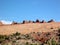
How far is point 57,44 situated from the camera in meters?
21.2

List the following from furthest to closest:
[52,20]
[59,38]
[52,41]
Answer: [52,20] < [59,38] < [52,41]

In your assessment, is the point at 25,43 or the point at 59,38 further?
the point at 59,38

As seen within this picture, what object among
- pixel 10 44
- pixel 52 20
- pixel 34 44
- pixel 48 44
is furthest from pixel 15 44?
pixel 52 20

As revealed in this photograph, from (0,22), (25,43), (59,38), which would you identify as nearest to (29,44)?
(25,43)

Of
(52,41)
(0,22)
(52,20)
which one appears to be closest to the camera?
(52,41)

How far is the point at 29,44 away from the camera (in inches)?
811

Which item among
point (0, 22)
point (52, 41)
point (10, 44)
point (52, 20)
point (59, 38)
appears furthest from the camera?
point (0, 22)

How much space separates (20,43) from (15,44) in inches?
23.5

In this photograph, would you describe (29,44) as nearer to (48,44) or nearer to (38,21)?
(48,44)

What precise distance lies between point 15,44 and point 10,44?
46cm

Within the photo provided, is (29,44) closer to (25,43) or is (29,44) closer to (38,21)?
(25,43)

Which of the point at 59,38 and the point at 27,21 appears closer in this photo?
the point at 59,38

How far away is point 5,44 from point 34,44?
266 cm

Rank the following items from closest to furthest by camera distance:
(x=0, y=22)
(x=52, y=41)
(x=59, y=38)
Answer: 1. (x=52, y=41)
2. (x=59, y=38)
3. (x=0, y=22)
